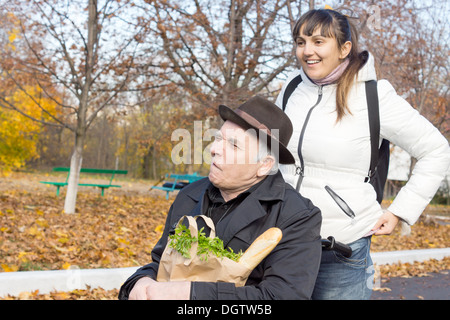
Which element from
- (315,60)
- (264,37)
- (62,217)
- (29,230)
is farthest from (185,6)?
(315,60)

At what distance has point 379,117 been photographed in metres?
2.28

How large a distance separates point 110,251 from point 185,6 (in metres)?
7.17

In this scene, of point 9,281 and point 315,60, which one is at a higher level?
point 315,60

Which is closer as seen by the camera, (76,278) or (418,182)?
(418,182)

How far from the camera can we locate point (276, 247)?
192cm

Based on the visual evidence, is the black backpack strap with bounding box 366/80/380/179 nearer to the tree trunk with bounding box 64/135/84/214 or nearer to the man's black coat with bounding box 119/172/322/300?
the man's black coat with bounding box 119/172/322/300

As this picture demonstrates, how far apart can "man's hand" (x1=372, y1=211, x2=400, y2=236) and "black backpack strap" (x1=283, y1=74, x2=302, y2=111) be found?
0.73 metres

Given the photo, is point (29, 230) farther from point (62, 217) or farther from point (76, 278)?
point (76, 278)

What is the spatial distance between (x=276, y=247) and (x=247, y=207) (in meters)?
0.21

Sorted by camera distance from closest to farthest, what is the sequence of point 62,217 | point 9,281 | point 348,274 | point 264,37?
point 348,274 < point 9,281 < point 62,217 < point 264,37

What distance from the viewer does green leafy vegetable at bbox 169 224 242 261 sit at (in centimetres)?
177

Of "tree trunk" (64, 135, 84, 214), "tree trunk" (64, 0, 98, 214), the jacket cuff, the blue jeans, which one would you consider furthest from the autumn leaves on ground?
the jacket cuff

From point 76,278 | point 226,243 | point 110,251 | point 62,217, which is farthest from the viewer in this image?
point 62,217

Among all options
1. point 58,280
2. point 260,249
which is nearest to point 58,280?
point 58,280
